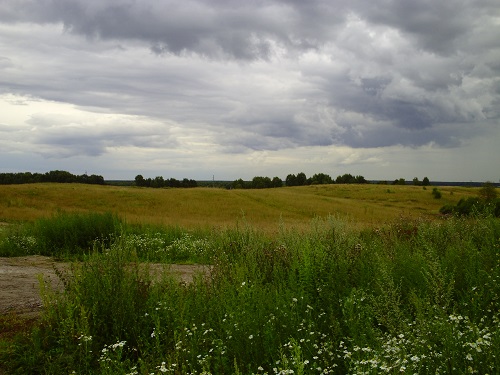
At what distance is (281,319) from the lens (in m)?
5.40

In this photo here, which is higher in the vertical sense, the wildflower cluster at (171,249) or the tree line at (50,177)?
the tree line at (50,177)

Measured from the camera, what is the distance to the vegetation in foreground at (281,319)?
168 inches

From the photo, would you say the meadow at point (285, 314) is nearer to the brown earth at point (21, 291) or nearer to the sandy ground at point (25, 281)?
the brown earth at point (21, 291)

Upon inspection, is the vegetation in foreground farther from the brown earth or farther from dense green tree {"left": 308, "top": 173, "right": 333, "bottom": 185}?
dense green tree {"left": 308, "top": 173, "right": 333, "bottom": 185}

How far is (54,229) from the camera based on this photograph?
699 inches

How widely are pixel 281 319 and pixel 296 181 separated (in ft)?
411

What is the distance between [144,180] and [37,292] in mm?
109342

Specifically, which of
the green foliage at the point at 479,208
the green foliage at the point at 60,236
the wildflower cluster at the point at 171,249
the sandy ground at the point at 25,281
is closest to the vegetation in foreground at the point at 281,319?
the sandy ground at the point at 25,281

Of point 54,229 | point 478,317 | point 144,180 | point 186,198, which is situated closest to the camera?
point 478,317

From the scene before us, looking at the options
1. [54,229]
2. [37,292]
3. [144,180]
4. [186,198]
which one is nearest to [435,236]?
[37,292]

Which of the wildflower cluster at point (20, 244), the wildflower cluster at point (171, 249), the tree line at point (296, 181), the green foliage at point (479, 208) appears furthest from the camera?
the tree line at point (296, 181)

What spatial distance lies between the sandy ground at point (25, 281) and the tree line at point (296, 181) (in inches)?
4299

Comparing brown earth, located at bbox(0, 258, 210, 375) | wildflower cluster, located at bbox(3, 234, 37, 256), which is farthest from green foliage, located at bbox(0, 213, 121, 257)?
brown earth, located at bbox(0, 258, 210, 375)

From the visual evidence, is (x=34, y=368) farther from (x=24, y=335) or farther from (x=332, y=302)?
(x=332, y=302)
